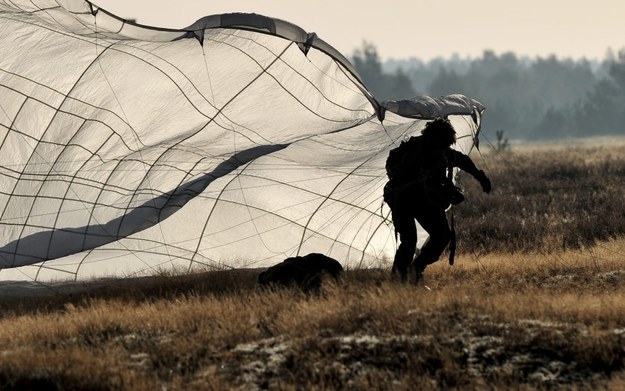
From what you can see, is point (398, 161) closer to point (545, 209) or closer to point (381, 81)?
point (545, 209)

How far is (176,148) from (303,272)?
189 inches

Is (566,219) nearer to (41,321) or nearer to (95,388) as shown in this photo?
(41,321)

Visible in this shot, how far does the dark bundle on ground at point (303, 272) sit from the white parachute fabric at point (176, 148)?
3338 millimetres

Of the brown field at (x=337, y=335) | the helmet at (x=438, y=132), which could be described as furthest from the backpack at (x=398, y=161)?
the brown field at (x=337, y=335)

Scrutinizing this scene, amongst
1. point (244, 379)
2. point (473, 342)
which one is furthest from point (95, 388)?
point (473, 342)

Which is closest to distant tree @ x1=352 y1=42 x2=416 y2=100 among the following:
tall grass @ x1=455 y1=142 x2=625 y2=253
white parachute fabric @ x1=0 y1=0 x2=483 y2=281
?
tall grass @ x1=455 y1=142 x2=625 y2=253

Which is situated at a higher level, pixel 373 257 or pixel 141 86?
pixel 141 86

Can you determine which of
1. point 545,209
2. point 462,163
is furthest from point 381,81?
point 462,163

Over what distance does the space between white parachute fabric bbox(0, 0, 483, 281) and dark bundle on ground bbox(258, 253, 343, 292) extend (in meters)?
3.34

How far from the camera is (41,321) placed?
12555 millimetres

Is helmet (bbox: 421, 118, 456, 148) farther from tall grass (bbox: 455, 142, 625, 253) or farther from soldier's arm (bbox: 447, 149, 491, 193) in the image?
tall grass (bbox: 455, 142, 625, 253)

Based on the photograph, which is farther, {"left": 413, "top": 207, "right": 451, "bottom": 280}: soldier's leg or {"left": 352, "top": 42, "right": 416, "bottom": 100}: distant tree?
{"left": 352, "top": 42, "right": 416, "bottom": 100}: distant tree

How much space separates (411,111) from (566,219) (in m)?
9.06

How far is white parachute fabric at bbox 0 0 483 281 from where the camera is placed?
17.4 meters
